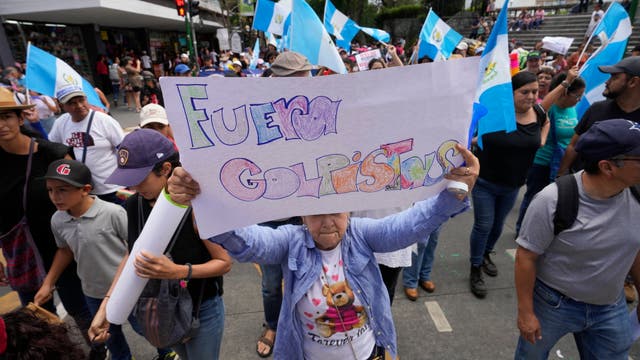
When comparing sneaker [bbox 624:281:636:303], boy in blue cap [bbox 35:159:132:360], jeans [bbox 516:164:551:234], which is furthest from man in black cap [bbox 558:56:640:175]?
boy in blue cap [bbox 35:159:132:360]

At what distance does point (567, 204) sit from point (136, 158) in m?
2.04

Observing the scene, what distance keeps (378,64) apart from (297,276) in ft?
12.7

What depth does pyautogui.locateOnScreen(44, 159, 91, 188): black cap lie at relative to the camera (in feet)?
6.20

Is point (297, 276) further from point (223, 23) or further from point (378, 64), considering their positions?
point (223, 23)

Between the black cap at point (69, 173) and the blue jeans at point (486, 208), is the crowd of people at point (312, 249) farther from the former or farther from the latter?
the blue jeans at point (486, 208)

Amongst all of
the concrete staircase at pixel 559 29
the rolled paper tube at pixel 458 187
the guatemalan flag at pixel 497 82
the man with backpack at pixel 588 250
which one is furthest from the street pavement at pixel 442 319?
the concrete staircase at pixel 559 29

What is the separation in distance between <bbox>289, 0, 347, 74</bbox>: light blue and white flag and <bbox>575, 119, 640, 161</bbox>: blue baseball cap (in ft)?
8.20

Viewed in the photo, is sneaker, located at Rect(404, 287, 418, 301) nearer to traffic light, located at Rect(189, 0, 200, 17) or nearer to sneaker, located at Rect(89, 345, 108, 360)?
sneaker, located at Rect(89, 345, 108, 360)

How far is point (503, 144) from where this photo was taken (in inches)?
116

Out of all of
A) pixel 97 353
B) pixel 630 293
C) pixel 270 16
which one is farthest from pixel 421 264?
pixel 270 16

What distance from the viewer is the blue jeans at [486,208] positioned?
3143mm

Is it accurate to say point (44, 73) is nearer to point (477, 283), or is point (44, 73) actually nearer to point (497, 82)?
point (497, 82)

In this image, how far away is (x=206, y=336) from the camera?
1910 mm

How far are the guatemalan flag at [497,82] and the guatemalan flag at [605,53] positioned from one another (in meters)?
2.42
